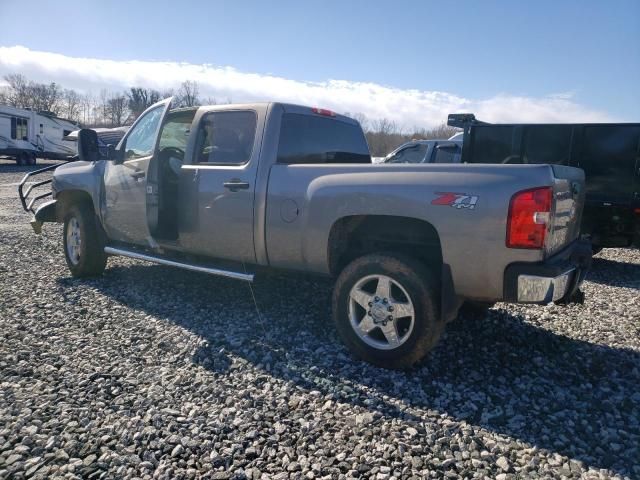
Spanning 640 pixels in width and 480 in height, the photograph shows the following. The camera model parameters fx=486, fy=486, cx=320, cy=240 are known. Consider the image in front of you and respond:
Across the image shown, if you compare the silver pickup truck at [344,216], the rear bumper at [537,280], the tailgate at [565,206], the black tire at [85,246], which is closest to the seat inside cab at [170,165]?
the silver pickup truck at [344,216]

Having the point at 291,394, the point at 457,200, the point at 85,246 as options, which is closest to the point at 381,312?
the point at 291,394

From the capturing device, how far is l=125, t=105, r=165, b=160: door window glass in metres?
5.25

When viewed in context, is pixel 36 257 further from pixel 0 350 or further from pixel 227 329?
pixel 227 329

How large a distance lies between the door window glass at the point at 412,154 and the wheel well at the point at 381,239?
5973mm

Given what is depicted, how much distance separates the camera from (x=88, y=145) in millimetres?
5414

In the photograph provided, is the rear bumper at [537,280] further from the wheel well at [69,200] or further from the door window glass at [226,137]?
the wheel well at [69,200]

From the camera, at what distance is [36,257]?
23.9 ft

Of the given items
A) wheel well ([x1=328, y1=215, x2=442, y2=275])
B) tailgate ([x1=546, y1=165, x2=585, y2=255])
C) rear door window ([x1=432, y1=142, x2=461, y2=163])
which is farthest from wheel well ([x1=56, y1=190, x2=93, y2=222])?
rear door window ([x1=432, y1=142, x2=461, y2=163])

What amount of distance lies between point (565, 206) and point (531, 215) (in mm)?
595

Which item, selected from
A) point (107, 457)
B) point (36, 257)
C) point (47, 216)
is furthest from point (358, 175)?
point (36, 257)

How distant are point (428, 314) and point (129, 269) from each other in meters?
4.64

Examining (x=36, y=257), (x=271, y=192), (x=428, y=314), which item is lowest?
(x=36, y=257)

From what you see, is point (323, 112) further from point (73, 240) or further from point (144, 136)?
point (73, 240)

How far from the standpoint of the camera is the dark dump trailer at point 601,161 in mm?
6688
